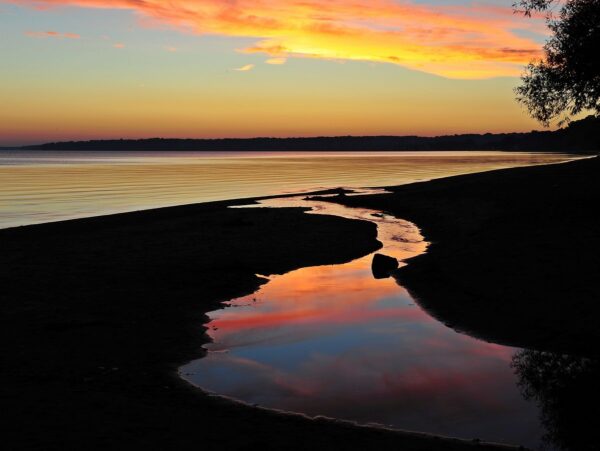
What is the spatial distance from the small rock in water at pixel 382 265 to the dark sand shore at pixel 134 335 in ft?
9.69

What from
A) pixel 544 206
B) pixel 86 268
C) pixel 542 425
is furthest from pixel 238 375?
pixel 544 206

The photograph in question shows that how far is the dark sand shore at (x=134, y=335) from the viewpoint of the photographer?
8703 mm

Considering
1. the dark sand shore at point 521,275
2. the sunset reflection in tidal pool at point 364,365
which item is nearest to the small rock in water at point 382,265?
the dark sand shore at point 521,275

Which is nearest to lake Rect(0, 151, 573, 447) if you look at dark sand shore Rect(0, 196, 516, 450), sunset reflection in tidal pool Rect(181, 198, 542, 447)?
sunset reflection in tidal pool Rect(181, 198, 542, 447)

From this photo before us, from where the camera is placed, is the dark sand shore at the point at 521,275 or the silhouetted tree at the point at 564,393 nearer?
the silhouetted tree at the point at 564,393

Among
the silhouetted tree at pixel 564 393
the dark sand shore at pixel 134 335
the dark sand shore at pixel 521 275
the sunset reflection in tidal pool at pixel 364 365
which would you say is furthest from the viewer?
the dark sand shore at pixel 521 275

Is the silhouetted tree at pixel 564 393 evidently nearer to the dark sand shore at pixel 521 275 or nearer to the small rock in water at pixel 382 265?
the dark sand shore at pixel 521 275

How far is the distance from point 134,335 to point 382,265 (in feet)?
37.3

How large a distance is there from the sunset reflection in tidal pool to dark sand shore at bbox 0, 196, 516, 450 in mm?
659

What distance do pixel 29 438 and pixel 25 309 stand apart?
28.0 ft

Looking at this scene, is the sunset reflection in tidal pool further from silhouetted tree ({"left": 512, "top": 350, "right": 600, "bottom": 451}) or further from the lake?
silhouetted tree ({"left": 512, "top": 350, "right": 600, "bottom": 451})

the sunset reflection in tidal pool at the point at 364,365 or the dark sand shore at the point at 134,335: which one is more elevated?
the dark sand shore at the point at 134,335

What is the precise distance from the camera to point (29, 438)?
8.31 meters

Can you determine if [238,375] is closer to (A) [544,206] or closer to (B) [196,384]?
(B) [196,384]
